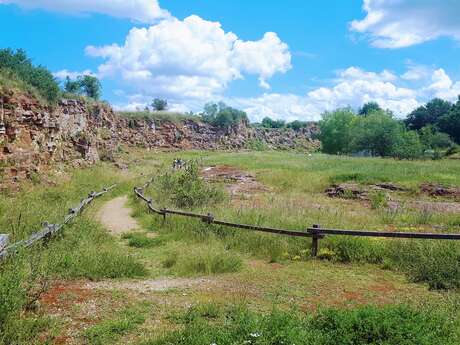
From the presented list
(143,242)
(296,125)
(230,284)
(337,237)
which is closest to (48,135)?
(143,242)

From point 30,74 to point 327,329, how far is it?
2733 centimetres

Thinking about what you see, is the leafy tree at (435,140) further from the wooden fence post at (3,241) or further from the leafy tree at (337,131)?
the wooden fence post at (3,241)

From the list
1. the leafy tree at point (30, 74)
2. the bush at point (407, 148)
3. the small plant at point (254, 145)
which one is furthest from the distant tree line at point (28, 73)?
the small plant at point (254, 145)

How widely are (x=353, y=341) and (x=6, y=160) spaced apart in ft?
59.9

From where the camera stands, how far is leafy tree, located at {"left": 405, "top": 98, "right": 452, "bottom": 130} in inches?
4006

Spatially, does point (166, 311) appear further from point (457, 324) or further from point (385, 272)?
point (385, 272)

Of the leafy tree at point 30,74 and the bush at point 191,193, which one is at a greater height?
the leafy tree at point 30,74

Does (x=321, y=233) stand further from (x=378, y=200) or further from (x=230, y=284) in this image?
(x=378, y=200)

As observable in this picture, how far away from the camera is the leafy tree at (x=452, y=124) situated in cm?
8594

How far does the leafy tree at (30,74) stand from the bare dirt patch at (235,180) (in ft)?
42.6

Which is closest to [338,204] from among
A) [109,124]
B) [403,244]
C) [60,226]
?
[403,244]

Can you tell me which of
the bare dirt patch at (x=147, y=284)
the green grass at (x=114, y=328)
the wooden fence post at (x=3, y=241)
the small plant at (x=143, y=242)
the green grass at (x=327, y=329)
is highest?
the wooden fence post at (x=3, y=241)

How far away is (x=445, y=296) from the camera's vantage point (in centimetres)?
816

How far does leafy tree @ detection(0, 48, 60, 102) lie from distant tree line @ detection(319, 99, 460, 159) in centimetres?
4989
